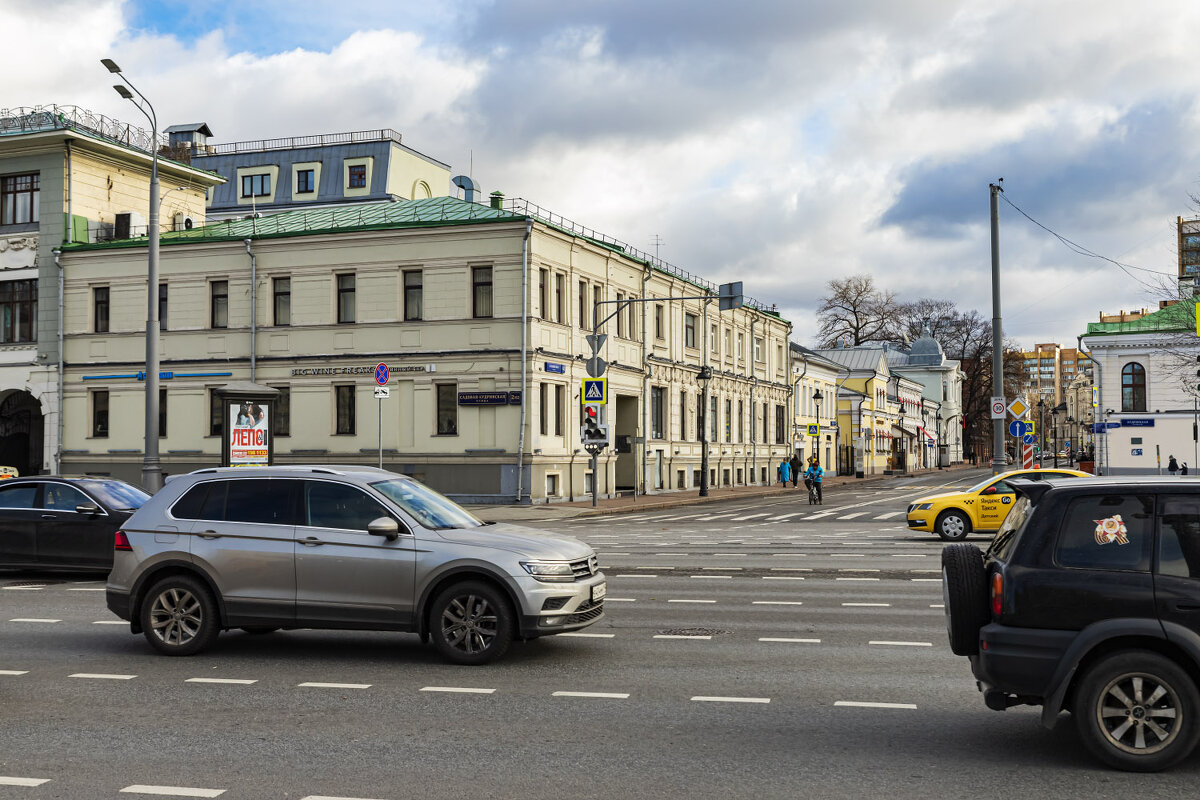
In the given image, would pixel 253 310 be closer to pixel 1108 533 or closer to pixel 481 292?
pixel 481 292

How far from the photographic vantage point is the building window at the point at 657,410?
48312 millimetres

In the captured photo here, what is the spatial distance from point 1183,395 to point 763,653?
62.0 m

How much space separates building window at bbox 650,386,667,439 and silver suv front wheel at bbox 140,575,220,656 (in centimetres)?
3815

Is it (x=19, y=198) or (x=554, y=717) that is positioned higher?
(x=19, y=198)

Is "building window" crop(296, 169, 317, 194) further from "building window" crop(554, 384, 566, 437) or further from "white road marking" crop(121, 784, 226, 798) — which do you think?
"white road marking" crop(121, 784, 226, 798)

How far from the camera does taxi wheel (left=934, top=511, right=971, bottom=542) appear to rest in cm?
2414

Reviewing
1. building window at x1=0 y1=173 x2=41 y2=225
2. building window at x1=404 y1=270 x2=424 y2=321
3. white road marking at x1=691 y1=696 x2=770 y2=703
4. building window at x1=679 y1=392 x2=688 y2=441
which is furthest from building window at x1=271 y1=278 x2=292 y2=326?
white road marking at x1=691 y1=696 x2=770 y2=703

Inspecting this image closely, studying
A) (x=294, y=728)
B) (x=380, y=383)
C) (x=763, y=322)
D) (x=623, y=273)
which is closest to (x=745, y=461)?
(x=763, y=322)

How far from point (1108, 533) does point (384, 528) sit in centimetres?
557

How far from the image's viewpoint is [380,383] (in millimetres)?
29266

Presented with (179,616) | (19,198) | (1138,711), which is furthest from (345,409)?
(1138,711)

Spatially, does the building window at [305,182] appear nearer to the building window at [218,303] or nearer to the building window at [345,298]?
the building window at [218,303]

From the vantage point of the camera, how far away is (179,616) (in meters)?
10.2

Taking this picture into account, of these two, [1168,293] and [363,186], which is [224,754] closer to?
[1168,293]
